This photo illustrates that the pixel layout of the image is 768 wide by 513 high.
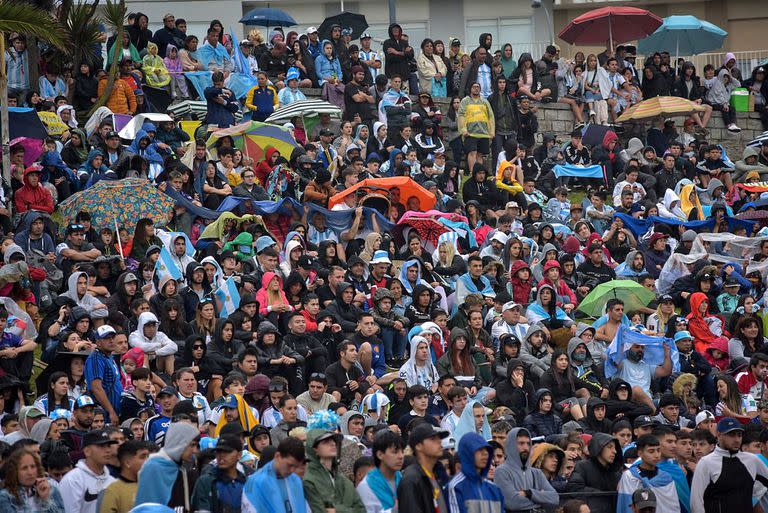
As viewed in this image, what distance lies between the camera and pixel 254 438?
13039 mm

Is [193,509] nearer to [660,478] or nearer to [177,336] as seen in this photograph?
[660,478]

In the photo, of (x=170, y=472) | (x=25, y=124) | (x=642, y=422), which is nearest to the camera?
(x=170, y=472)

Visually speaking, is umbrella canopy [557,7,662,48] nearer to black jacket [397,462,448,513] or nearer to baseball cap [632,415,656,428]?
baseball cap [632,415,656,428]

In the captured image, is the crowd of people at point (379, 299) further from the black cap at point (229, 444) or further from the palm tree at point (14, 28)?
the palm tree at point (14, 28)

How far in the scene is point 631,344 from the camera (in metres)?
18.1

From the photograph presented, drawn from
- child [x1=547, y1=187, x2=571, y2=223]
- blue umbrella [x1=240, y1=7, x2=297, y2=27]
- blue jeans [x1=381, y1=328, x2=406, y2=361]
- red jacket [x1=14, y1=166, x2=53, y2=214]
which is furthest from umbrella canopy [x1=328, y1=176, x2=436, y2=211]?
blue umbrella [x1=240, y1=7, x2=297, y2=27]

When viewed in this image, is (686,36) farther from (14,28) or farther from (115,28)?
(14,28)

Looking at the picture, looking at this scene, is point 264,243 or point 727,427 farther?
point 264,243

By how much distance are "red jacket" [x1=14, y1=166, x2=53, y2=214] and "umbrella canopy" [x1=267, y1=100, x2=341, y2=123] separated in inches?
227

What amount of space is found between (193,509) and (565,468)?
441cm

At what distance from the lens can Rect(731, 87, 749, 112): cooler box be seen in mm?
30206

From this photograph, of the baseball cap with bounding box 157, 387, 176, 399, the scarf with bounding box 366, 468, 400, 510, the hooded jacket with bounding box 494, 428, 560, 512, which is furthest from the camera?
the baseball cap with bounding box 157, 387, 176, 399

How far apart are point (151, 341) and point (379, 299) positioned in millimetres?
3384

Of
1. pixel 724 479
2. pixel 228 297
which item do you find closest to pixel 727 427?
pixel 724 479
